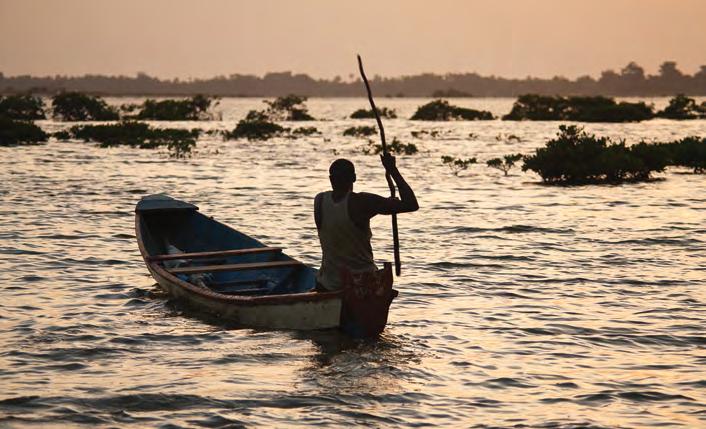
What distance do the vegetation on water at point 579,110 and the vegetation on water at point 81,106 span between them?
37.9 meters

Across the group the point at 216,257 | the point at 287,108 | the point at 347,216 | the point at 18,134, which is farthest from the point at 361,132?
the point at 347,216

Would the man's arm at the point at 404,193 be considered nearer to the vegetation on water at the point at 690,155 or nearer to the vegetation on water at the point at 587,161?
the vegetation on water at the point at 587,161

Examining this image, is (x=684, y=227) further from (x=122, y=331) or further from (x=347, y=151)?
(x=347, y=151)

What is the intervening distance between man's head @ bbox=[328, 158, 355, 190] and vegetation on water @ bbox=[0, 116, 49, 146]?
4061cm

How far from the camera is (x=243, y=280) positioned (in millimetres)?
13711

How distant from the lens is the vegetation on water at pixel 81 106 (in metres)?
70.6

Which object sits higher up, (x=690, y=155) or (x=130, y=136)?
(x=130, y=136)

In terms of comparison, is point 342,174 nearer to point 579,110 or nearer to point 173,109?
point 173,109

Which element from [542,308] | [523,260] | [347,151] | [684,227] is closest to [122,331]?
[542,308]

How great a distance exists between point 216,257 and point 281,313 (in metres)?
3.29

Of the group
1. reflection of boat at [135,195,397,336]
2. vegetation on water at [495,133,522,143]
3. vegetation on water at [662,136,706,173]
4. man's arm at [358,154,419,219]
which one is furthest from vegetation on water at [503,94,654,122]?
man's arm at [358,154,419,219]

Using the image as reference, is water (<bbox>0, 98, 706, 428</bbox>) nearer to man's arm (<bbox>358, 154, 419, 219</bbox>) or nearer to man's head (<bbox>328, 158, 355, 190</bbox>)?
man's arm (<bbox>358, 154, 419, 219</bbox>)

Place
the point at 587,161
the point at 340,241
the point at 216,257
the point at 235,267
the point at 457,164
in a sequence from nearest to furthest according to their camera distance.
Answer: the point at 340,241 < the point at 235,267 < the point at 216,257 < the point at 587,161 < the point at 457,164

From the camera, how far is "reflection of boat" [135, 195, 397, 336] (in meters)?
10.5
